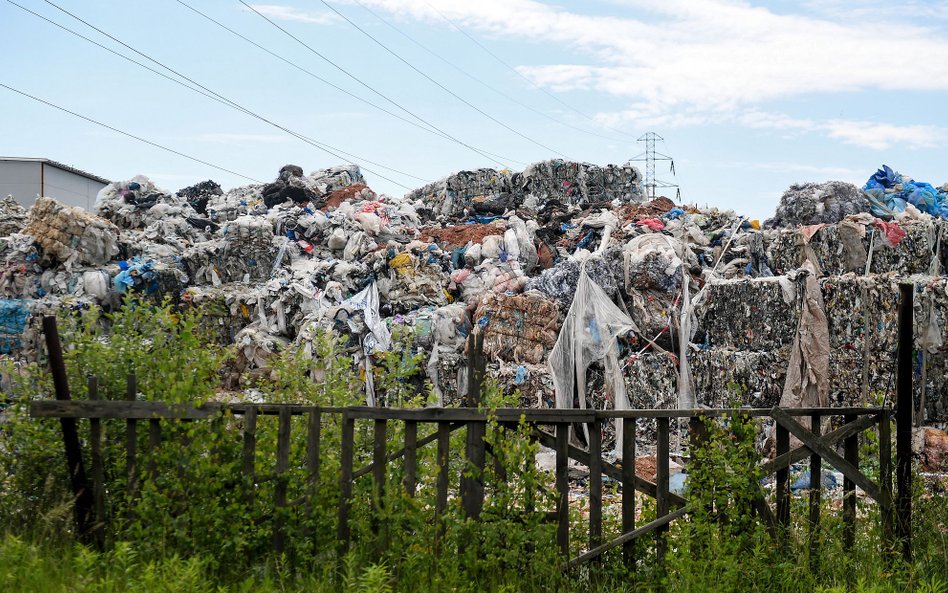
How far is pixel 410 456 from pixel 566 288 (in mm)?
6223

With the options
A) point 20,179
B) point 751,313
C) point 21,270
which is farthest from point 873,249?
point 20,179

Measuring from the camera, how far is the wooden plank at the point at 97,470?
5.09 m

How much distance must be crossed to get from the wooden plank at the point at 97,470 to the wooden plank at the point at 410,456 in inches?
73.0

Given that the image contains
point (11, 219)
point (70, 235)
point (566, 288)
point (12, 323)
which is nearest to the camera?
point (566, 288)

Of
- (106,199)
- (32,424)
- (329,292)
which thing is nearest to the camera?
(32,424)

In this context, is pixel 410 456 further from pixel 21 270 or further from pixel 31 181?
pixel 31 181

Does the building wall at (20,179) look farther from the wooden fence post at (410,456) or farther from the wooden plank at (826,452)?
the wooden plank at (826,452)

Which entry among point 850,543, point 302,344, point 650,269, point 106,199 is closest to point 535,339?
point 650,269

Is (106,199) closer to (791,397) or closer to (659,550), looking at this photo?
(791,397)

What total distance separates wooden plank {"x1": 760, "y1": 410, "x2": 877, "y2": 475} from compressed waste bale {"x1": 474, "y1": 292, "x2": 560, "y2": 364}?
501 centimetres

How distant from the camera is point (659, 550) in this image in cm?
526

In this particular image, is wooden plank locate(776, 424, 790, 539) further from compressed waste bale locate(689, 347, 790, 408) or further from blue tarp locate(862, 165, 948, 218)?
blue tarp locate(862, 165, 948, 218)

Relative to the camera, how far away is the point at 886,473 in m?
5.57

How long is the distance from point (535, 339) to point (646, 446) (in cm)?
189
